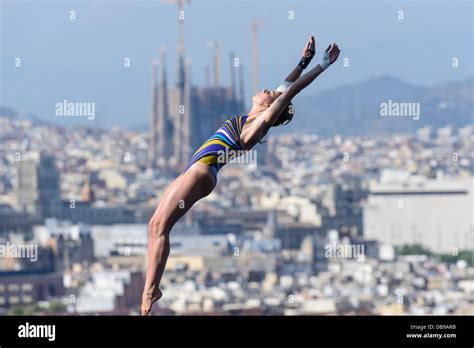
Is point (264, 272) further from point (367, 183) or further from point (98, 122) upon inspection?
point (98, 122)

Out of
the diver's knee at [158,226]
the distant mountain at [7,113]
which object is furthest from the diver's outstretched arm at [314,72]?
the distant mountain at [7,113]

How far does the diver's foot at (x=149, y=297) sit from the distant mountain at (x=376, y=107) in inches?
2560

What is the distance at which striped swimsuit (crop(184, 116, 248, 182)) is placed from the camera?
279cm

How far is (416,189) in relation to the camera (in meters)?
53.0

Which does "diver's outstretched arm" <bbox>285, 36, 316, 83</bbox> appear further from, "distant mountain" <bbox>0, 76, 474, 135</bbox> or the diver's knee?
"distant mountain" <bbox>0, 76, 474, 135</bbox>

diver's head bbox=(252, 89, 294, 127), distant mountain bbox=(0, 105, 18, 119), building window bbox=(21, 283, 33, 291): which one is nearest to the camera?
diver's head bbox=(252, 89, 294, 127)

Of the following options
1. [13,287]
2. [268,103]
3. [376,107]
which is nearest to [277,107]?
[268,103]

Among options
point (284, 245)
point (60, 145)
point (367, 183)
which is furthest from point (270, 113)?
point (60, 145)

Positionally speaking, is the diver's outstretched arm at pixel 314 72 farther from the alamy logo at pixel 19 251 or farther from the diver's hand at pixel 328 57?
the alamy logo at pixel 19 251

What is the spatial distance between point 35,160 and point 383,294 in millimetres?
14787
